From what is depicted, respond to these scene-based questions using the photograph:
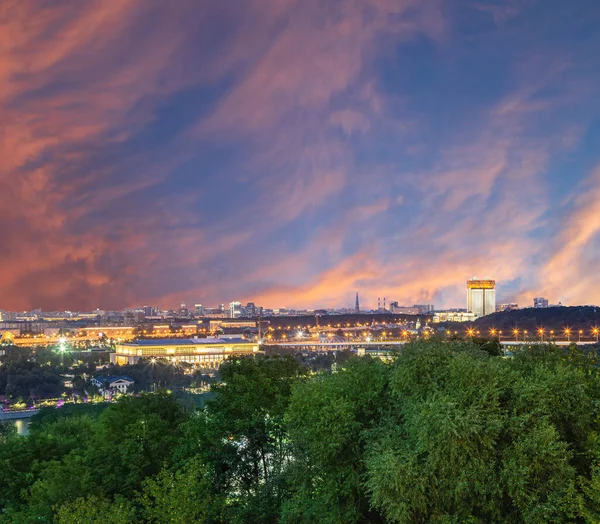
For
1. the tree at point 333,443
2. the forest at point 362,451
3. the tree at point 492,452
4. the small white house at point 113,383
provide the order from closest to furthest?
1. the tree at point 492,452
2. the forest at point 362,451
3. the tree at point 333,443
4. the small white house at point 113,383

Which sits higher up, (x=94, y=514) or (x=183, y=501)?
(x=183, y=501)

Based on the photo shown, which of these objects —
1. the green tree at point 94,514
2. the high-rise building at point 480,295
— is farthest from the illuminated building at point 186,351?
the green tree at point 94,514

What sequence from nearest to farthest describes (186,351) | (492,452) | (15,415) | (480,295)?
(492,452)
(15,415)
(186,351)
(480,295)

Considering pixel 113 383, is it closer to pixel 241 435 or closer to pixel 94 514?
pixel 241 435

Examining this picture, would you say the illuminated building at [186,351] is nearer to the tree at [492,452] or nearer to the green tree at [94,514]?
the green tree at [94,514]

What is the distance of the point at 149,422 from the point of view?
63.5 feet

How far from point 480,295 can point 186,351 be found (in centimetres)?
9217

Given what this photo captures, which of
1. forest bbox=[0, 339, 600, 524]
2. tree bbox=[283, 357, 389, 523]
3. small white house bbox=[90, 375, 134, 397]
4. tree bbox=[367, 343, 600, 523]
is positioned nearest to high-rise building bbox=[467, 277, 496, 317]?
small white house bbox=[90, 375, 134, 397]

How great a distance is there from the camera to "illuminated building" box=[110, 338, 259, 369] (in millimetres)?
103500

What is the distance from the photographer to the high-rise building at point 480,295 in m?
165

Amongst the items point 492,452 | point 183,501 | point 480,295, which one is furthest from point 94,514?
point 480,295

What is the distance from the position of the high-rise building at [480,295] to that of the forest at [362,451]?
6006 inches

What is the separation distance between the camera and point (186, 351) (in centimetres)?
10688

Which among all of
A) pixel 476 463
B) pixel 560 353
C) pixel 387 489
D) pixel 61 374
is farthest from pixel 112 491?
pixel 61 374
